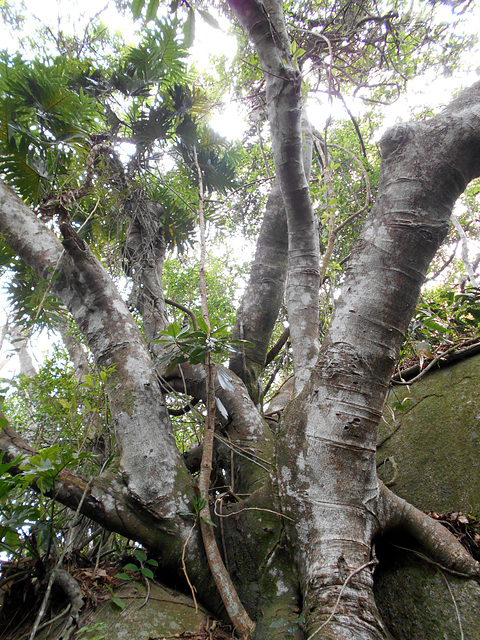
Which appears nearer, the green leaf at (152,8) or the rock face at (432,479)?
the rock face at (432,479)

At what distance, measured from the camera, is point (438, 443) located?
6.21 feet

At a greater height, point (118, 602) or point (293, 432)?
point (293, 432)

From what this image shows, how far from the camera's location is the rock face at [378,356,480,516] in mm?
1697

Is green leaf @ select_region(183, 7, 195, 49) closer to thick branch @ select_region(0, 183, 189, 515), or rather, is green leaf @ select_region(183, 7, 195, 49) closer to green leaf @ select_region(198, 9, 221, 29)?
green leaf @ select_region(198, 9, 221, 29)

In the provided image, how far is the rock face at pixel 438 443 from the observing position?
1.70 m

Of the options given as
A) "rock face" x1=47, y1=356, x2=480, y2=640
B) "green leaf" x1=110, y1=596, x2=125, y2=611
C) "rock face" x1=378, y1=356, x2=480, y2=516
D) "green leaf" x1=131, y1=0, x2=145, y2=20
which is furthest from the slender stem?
"green leaf" x1=131, y1=0, x2=145, y2=20

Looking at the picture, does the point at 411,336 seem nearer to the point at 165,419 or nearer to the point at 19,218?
the point at 165,419

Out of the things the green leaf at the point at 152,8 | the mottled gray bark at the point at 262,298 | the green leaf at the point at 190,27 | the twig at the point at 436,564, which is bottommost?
the twig at the point at 436,564

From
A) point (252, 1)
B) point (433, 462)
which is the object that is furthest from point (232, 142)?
point (433, 462)

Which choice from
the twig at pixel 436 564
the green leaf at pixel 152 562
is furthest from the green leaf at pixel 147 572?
the twig at pixel 436 564

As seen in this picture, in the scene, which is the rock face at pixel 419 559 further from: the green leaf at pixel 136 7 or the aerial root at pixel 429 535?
the green leaf at pixel 136 7

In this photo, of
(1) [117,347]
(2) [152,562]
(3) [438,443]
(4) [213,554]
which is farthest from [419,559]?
(1) [117,347]

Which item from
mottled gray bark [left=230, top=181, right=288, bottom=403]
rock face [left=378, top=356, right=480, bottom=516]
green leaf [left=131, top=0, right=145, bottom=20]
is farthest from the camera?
mottled gray bark [left=230, top=181, right=288, bottom=403]

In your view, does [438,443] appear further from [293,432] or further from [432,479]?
[293,432]
